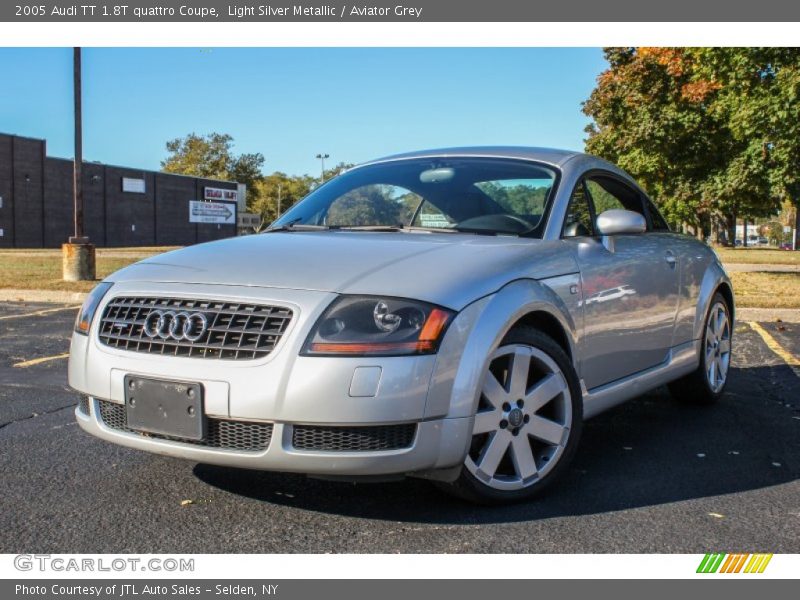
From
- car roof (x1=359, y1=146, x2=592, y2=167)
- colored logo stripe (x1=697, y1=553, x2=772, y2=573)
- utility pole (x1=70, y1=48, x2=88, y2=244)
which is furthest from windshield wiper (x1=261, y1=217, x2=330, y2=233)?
utility pole (x1=70, y1=48, x2=88, y2=244)

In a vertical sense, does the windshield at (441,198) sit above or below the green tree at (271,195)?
below

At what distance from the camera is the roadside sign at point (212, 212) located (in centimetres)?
7319

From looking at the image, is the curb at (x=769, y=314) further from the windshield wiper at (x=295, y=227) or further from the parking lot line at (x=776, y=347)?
the windshield wiper at (x=295, y=227)

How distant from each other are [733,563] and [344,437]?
1.41m

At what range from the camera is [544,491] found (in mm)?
3562

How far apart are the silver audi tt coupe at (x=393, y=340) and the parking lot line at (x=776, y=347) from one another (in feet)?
11.7

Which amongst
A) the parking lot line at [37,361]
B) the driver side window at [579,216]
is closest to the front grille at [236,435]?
the driver side window at [579,216]

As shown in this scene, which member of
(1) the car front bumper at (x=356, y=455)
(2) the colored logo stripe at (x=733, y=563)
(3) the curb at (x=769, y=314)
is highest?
(1) the car front bumper at (x=356, y=455)

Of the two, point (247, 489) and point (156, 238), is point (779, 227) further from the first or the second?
point (247, 489)

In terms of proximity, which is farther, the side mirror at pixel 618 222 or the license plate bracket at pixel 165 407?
the side mirror at pixel 618 222

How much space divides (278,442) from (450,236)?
140cm

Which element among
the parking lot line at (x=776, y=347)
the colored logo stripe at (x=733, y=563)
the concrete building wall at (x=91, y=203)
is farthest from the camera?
the concrete building wall at (x=91, y=203)

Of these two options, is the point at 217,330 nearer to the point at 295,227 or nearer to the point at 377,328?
the point at 377,328

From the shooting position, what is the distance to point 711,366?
218 inches
